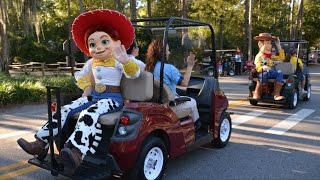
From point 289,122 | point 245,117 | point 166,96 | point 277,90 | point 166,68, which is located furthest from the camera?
point 277,90

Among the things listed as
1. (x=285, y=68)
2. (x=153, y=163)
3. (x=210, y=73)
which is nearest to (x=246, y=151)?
A: (x=210, y=73)

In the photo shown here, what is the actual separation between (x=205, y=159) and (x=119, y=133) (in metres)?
2.02

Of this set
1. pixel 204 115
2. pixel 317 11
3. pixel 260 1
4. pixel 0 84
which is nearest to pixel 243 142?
pixel 204 115

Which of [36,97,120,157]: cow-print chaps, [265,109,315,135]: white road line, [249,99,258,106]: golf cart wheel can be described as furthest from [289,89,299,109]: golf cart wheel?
[36,97,120,157]: cow-print chaps

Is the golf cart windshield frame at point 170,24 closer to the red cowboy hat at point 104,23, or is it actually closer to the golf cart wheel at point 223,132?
the red cowboy hat at point 104,23

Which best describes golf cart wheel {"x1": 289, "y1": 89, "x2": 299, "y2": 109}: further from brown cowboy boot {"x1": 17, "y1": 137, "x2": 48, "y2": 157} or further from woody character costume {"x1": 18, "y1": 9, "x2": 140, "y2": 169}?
brown cowboy boot {"x1": 17, "y1": 137, "x2": 48, "y2": 157}

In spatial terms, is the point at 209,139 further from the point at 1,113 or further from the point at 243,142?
the point at 1,113

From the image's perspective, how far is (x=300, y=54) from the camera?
11453mm

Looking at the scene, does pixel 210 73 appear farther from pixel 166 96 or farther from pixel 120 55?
pixel 120 55

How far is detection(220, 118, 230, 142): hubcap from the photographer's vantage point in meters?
6.25

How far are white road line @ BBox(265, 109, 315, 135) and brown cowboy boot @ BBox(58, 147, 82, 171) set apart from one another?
464cm

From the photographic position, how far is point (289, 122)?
848cm

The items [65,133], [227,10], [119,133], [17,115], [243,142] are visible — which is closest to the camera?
[119,133]

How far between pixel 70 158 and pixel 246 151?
323cm
